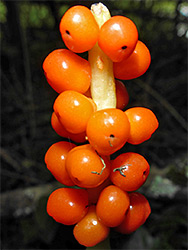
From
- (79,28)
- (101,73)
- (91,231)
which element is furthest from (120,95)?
(91,231)

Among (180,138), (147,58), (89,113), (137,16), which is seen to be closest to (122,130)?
(89,113)

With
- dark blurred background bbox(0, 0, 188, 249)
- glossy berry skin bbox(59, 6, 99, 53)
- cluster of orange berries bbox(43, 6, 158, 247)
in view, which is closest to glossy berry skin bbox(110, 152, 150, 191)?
cluster of orange berries bbox(43, 6, 158, 247)

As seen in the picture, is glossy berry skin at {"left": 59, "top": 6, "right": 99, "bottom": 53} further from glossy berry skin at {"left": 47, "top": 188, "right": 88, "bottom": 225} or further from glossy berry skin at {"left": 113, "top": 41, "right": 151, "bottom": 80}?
glossy berry skin at {"left": 47, "top": 188, "right": 88, "bottom": 225}

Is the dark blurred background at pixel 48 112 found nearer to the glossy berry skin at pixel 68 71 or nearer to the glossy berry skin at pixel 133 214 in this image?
the glossy berry skin at pixel 133 214

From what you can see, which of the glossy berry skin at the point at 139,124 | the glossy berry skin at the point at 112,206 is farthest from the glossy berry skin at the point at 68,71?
the glossy berry skin at the point at 112,206

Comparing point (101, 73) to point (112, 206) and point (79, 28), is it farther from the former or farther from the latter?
point (112, 206)

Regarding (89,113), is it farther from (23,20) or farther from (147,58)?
(23,20)
